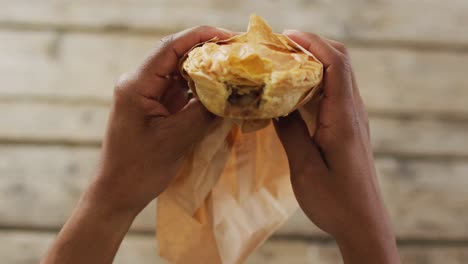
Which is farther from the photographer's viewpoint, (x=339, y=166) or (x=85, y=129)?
(x=85, y=129)

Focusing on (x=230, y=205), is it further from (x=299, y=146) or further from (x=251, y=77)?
(x=251, y=77)

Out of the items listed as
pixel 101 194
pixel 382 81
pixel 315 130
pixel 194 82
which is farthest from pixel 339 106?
pixel 382 81

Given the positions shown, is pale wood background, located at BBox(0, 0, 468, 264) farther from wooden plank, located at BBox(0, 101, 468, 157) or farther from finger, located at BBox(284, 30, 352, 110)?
finger, located at BBox(284, 30, 352, 110)

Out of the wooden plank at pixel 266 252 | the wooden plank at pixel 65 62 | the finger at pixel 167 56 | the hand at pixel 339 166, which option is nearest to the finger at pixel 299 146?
the hand at pixel 339 166

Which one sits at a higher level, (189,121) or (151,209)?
(189,121)

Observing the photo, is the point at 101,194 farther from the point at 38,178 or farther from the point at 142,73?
the point at 38,178

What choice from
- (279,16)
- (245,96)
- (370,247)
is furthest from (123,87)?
(279,16)

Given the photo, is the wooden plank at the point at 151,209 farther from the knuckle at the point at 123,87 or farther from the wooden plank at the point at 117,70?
the knuckle at the point at 123,87
